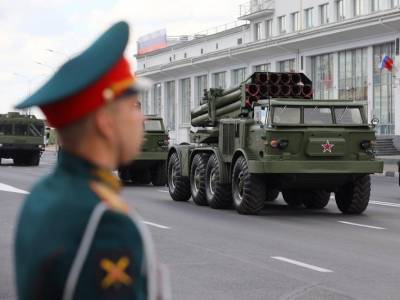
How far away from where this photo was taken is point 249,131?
15.6m

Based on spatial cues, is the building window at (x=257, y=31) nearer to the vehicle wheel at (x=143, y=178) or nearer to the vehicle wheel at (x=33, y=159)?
the vehicle wheel at (x=33, y=159)

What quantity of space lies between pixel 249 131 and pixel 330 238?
4048 mm

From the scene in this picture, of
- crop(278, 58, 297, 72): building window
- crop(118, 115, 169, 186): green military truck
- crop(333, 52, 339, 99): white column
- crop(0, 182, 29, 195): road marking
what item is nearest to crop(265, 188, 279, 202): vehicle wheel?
crop(0, 182, 29, 195): road marking

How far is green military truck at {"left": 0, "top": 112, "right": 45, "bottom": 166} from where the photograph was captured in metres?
40.8

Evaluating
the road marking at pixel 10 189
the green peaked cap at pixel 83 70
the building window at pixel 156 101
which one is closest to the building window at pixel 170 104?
the building window at pixel 156 101

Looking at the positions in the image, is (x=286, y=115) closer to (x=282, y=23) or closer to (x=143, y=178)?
(x=143, y=178)

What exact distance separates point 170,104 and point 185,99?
4175 mm

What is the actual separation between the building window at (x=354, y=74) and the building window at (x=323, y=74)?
1.05 m

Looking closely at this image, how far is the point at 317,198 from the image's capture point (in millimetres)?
17312

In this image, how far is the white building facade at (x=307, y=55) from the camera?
51219mm

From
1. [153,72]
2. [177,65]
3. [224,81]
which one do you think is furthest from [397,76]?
[153,72]

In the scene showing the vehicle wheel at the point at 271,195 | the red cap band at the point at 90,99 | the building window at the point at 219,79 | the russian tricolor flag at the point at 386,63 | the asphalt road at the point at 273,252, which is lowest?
the asphalt road at the point at 273,252

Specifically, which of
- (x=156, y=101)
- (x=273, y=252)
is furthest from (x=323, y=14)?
(x=273, y=252)

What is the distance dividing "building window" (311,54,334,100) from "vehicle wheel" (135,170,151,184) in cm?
3208
